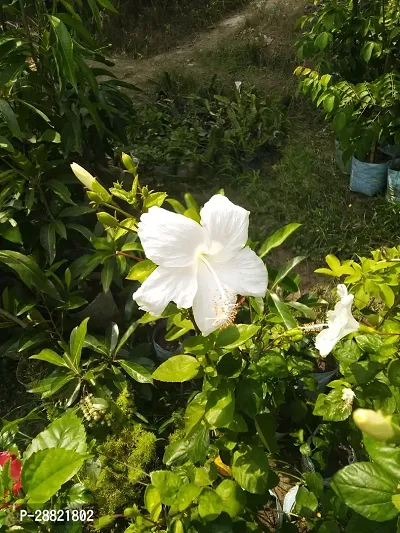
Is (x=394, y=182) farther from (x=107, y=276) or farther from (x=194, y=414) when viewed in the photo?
(x=194, y=414)

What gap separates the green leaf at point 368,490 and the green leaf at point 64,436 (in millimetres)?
494

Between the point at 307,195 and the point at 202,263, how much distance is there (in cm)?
260

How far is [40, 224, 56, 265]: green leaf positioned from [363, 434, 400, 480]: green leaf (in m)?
1.53

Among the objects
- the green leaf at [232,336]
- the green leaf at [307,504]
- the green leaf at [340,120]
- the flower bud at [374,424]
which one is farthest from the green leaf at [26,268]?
the green leaf at [340,120]

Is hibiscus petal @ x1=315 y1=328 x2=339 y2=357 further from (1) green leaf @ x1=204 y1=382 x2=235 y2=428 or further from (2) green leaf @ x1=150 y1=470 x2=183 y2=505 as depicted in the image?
(2) green leaf @ x1=150 y1=470 x2=183 y2=505

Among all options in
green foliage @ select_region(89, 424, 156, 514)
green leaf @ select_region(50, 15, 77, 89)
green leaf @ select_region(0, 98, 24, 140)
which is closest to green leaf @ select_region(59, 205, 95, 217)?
green leaf @ select_region(0, 98, 24, 140)

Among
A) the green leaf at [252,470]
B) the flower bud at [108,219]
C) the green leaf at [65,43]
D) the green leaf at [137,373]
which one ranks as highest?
the green leaf at [65,43]

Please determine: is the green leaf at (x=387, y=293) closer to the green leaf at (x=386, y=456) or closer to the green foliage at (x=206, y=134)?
the green leaf at (x=386, y=456)

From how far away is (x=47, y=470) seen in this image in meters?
0.88

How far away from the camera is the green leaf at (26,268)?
6.22 ft

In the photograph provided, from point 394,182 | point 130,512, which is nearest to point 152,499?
point 130,512

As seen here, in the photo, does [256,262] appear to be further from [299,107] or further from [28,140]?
[299,107]

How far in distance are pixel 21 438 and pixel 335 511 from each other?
1.34 m

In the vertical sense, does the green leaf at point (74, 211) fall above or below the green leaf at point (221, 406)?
below
